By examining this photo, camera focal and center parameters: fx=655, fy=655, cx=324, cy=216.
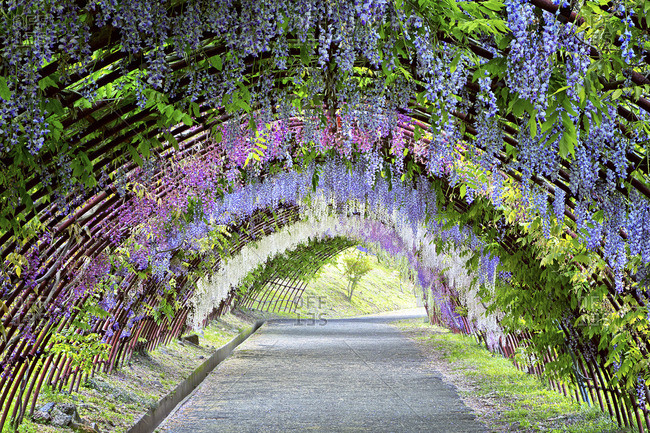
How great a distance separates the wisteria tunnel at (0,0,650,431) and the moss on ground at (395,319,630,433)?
338 mm

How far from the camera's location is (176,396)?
29.7 ft

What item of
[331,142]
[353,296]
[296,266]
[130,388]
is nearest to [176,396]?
[130,388]

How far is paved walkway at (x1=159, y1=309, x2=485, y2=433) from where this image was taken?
657cm

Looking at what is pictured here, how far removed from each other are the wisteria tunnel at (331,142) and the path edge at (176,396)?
0.92 meters

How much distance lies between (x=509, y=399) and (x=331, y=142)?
4040 mm

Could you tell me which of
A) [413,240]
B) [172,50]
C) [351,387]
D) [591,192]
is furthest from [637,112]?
[413,240]

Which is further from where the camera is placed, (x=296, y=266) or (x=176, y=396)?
(x=296, y=266)

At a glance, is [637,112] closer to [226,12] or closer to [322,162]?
[226,12]

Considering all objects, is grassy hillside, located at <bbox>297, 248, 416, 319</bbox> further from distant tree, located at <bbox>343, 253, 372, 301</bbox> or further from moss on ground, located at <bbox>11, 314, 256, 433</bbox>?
moss on ground, located at <bbox>11, 314, 256, 433</bbox>

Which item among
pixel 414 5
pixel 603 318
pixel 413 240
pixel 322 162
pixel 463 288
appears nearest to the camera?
pixel 414 5

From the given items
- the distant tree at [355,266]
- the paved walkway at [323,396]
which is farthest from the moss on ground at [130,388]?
the distant tree at [355,266]

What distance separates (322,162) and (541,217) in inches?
121

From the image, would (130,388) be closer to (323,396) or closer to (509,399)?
(323,396)

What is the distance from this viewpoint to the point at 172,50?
3277 mm
